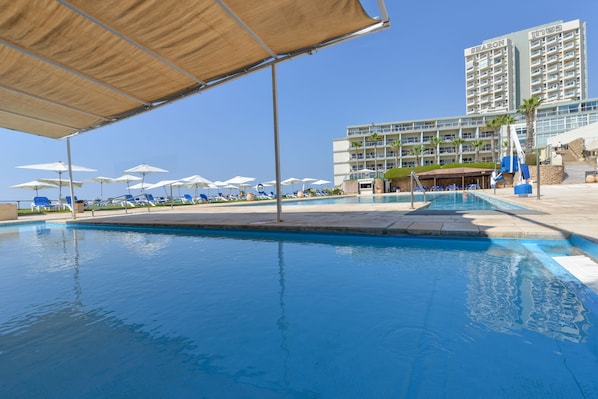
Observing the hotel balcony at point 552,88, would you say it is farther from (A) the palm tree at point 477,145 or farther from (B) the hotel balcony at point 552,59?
(A) the palm tree at point 477,145

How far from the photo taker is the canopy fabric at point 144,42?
3.58 metres

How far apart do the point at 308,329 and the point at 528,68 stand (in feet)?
279

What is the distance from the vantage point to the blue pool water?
154 cm

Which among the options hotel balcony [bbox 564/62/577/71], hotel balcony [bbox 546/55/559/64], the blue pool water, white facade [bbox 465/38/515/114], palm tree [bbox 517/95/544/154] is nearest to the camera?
the blue pool water

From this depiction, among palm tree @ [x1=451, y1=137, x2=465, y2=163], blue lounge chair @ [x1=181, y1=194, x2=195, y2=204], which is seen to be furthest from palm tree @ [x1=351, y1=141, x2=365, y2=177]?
blue lounge chair @ [x1=181, y1=194, x2=195, y2=204]

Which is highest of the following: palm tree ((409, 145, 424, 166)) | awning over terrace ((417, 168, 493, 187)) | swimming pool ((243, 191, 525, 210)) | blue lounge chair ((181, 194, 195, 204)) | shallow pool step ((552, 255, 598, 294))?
palm tree ((409, 145, 424, 166))

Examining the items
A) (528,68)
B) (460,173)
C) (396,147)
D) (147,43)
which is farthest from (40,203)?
(528,68)

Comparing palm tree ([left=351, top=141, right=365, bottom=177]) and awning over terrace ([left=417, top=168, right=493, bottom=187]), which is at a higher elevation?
palm tree ([left=351, top=141, right=365, bottom=177])

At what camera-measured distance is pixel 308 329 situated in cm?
215

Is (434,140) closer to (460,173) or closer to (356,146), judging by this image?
(356,146)

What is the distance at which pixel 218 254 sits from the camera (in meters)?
4.84

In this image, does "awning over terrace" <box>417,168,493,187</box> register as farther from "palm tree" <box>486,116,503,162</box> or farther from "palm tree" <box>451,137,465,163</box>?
"palm tree" <box>451,137,465,163</box>

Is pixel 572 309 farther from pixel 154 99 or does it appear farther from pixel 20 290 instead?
pixel 154 99

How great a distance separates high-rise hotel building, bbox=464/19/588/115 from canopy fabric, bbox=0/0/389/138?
219 feet
